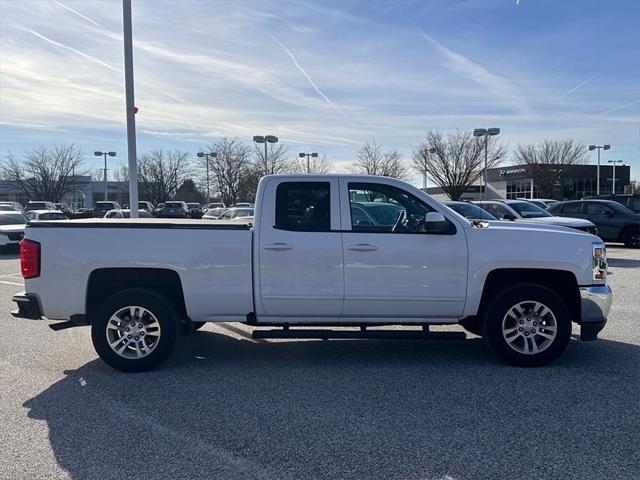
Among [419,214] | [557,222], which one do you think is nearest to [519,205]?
[557,222]

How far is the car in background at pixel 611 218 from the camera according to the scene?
1808 cm

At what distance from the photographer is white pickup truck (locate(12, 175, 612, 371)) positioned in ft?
18.1

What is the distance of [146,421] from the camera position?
439cm

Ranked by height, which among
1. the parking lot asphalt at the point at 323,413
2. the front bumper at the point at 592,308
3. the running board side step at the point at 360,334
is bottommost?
the parking lot asphalt at the point at 323,413

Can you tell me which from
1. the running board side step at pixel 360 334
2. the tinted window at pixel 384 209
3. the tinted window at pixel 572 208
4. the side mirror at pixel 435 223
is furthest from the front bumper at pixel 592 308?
the tinted window at pixel 572 208

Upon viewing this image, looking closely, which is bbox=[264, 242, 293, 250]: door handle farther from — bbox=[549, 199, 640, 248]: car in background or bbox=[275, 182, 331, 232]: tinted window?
bbox=[549, 199, 640, 248]: car in background

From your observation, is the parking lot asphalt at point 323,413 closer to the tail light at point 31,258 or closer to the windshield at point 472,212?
the tail light at point 31,258

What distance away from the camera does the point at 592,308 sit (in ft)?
18.3

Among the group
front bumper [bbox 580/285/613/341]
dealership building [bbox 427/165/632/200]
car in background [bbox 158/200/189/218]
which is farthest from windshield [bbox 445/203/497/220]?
dealership building [bbox 427/165/632/200]

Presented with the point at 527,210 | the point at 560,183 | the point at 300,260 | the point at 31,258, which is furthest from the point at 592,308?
the point at 560,183

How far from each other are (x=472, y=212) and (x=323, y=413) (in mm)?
10680

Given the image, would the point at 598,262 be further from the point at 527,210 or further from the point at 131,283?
the point at 527,210

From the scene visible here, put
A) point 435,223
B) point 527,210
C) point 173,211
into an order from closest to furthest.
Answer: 1. point 435,223
2. point 527,210
3. point 173,211

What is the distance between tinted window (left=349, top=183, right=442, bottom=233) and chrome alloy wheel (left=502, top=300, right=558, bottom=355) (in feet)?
4.33
